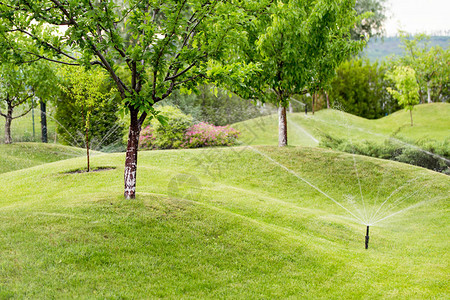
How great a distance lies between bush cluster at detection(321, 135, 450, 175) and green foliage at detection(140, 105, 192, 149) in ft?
27.5

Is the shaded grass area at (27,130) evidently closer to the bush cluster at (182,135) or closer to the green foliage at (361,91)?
the bush cluster at (182,135)

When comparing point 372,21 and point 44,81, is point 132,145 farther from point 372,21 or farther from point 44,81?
point 372,21

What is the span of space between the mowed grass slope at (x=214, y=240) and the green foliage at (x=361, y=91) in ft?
76.2

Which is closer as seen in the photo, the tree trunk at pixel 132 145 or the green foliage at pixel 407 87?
the tree trunk at pixel 132 145

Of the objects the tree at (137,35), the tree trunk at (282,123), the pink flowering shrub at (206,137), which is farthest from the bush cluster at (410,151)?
the tree at (137,35)

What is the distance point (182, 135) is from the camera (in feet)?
67.7

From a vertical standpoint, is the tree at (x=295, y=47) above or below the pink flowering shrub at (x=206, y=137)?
above

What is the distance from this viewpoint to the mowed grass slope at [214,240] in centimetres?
533

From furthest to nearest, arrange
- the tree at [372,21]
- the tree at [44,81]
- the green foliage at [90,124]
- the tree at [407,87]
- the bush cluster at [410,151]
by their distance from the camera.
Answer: the tree at [372,21], the tree at [407,87], the green foliage at [90,124], the bush cluster at [410,151], the tree at [44,81]

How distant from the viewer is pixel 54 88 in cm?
1923

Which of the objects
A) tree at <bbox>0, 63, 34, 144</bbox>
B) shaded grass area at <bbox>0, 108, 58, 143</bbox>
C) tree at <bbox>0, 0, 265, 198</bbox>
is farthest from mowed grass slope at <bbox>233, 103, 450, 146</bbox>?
tree at <bbox>0, 0, 265, 198</bbox>

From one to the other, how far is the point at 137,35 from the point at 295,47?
783 cm

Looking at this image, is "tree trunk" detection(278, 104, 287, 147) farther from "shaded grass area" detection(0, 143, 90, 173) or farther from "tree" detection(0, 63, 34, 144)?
"tree" detection(0, 63, 34, 144)

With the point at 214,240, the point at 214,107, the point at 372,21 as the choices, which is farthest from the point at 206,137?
the point at 372,21
